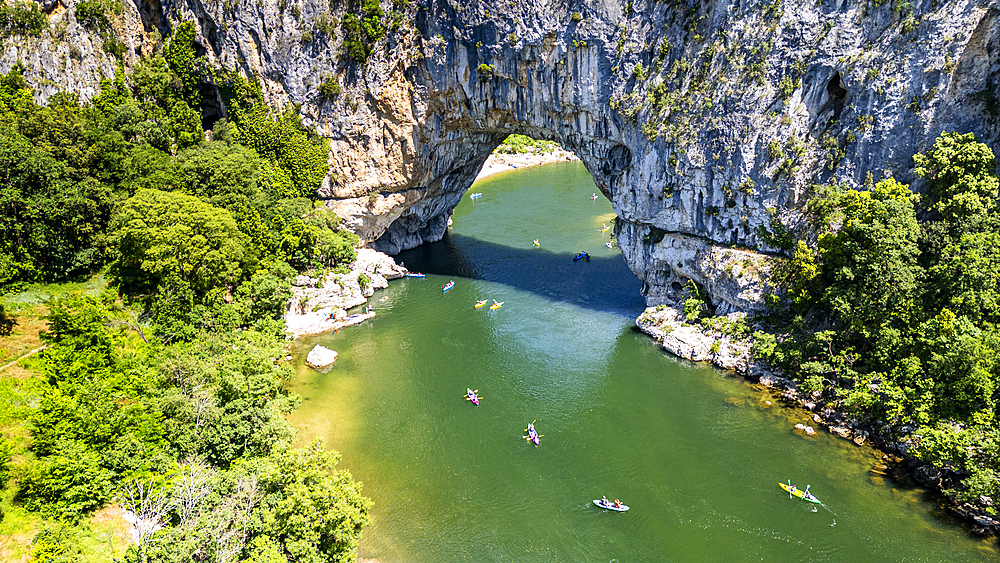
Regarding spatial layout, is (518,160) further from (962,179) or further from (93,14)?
(962,179)

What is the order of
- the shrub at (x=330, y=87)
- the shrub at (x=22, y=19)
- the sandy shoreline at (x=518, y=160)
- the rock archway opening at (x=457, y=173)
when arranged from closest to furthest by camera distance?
1. the rock archway opening at (x=457, y=173)
2. the shrub at (x=22, y=19)
3. the shrub at (x=330, y=87)
4. the sandy shoreline at (x=518, y=160)

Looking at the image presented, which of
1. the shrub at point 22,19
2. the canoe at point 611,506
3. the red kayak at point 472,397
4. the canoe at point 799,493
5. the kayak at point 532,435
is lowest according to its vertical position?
the canoe at point 611,506

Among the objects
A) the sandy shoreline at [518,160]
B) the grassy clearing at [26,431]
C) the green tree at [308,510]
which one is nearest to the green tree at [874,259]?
the green tree at [308,510]

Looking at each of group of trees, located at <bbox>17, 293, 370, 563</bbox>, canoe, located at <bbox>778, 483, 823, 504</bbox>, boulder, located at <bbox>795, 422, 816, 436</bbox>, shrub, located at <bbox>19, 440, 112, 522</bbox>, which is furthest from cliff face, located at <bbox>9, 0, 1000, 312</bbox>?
shrub, located at <bbox>19, 440, 112, 522</bbox>

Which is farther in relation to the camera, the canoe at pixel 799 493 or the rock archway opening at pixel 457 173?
the rock archway opening at pixel 457 173

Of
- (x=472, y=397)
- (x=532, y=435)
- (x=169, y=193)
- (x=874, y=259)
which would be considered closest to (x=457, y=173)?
(x=169, y=193)

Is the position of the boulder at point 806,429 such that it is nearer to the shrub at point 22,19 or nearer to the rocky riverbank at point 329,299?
the rocky riverbank at point 329,299

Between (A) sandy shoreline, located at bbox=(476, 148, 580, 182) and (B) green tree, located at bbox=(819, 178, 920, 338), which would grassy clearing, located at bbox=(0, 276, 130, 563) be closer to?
(B) green tree, located at bbox=(819, 178, 920, 338)

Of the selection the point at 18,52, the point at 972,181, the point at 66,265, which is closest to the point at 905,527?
the point at 972,181

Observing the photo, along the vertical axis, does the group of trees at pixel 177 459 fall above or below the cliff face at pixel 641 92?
below
